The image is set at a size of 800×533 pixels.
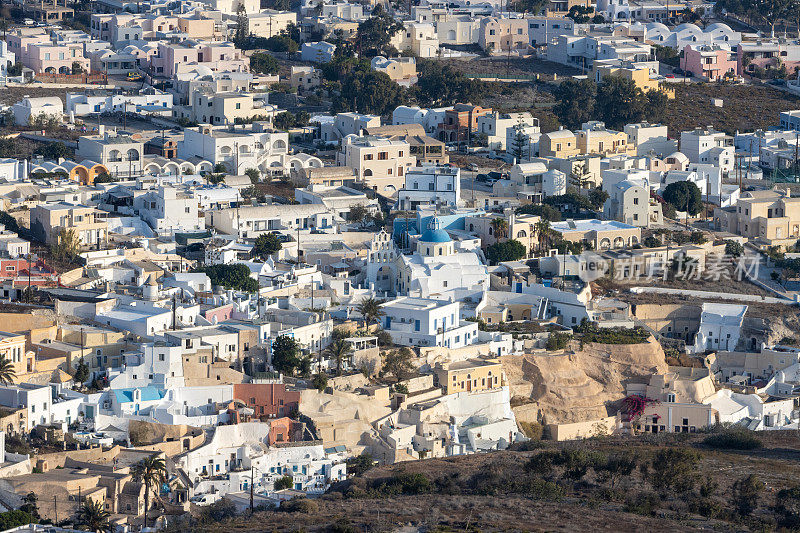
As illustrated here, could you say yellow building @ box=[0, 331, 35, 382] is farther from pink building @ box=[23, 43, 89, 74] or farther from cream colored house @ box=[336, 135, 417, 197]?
pink building @ box=[23, 43, 89, 74]

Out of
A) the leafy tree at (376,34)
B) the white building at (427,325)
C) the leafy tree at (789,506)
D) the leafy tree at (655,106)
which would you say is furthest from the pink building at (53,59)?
the leafy tree at (789,506)

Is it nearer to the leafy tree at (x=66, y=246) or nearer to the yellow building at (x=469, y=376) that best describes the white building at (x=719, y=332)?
the yellow building at (x=469, y=376)

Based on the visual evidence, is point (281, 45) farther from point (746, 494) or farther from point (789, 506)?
point (789, 506)

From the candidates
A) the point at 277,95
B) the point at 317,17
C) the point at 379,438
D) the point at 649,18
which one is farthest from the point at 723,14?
the point at 379,438

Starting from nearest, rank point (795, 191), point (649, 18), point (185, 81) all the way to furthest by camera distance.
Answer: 1. point (795, 191)
2. point (185, 81)
3. point (649, 18)

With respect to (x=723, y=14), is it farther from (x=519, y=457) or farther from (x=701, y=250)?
(x=519, y=457)

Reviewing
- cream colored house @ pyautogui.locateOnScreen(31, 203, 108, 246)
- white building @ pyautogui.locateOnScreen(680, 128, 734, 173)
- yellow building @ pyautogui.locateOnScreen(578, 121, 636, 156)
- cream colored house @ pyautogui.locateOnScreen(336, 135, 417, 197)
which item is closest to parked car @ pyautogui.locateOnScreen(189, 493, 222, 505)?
cream colored house @ pyautogui.locateOnScreen(31, 203, 108, 246)
